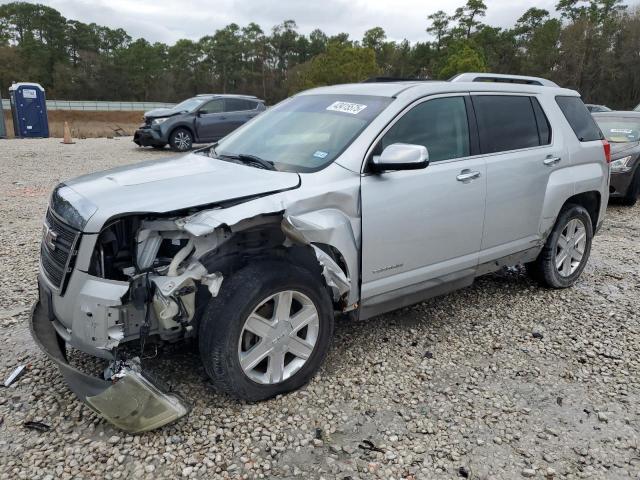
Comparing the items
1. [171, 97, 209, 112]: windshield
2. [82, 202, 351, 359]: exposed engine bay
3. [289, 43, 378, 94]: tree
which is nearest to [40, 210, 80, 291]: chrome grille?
[82, 202, 351, 359]: exposed engine bay

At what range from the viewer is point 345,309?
10.6ft

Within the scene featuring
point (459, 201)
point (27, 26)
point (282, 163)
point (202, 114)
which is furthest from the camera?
point (27, 26)

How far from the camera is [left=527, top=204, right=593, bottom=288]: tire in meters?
4.54

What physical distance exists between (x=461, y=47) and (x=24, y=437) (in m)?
60.4

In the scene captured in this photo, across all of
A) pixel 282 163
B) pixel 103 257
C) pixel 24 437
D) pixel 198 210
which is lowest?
pixel 24 437

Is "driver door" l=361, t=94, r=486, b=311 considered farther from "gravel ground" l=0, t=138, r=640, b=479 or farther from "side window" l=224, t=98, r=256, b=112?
"side window" l=224, t=98, r=256, b=112

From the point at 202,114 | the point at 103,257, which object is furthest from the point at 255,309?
the point at 202,114

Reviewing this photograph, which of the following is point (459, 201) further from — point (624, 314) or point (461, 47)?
point (461, 47)

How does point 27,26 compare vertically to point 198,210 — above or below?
above

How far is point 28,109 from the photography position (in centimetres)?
2008

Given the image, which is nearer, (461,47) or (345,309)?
(345,309)

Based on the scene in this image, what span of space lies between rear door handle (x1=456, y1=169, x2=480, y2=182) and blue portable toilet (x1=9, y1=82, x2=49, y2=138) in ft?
68.8

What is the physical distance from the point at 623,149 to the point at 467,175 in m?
6.56

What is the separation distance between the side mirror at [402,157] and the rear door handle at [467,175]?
61 cm
